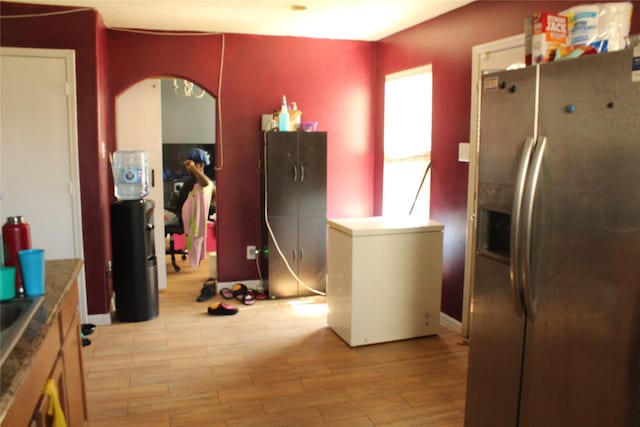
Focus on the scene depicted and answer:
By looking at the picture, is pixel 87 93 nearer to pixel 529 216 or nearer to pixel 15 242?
pixel 15 242

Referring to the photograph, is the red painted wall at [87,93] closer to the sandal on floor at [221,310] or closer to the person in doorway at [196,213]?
the sandal on floor at [221,310]

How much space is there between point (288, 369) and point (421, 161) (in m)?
2.07

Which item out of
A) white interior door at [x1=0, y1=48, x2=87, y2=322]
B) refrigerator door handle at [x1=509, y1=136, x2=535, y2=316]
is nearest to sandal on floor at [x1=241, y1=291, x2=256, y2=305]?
white interior door at [x1=0, y1=48, x2=87, y2=322]

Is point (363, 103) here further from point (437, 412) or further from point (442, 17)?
point (437, 412)

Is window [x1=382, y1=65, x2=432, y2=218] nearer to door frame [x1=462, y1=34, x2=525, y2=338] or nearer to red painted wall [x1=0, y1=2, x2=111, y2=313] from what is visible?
door frame [x1=462, y1=34, x2=525, y2=338]

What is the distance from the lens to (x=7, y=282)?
1733 mm

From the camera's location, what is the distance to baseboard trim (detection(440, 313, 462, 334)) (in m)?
3.90

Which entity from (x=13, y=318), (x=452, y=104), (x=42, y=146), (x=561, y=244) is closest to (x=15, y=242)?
(x=13, y=318)

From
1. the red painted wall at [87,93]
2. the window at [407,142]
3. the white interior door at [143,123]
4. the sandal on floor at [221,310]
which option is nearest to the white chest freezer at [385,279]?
the window at [407,142]

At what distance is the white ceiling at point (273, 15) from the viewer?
3674 mm

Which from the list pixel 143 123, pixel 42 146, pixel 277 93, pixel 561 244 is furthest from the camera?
pixel 277 93

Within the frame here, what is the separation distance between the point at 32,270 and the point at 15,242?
0.45 ft

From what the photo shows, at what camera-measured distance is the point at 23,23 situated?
3746 mm

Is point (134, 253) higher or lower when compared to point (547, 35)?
lower
